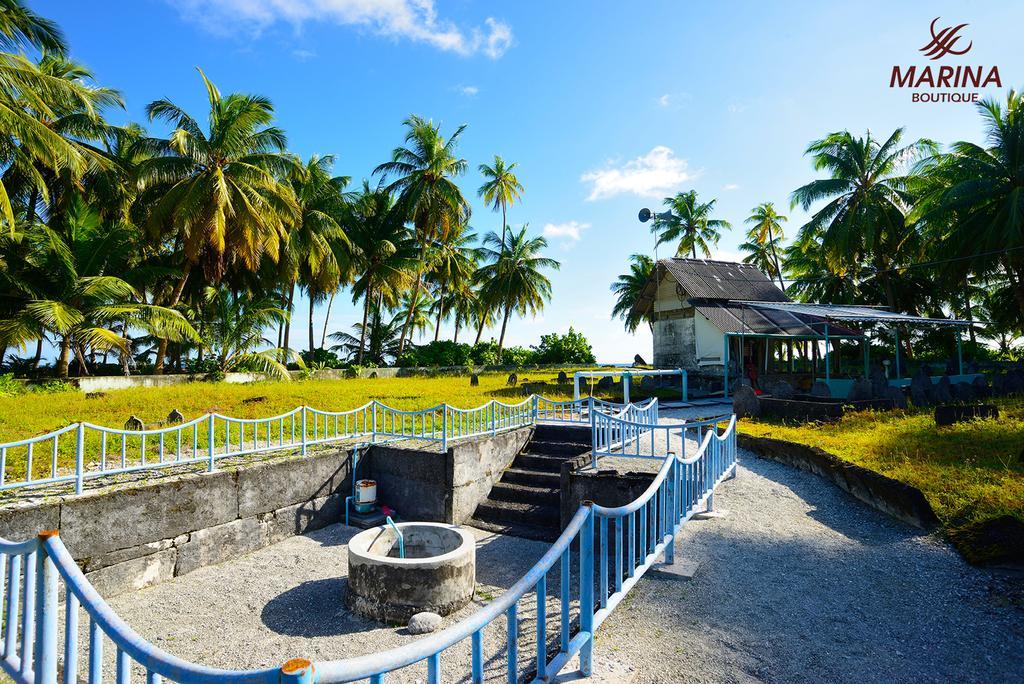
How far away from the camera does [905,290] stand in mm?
29891

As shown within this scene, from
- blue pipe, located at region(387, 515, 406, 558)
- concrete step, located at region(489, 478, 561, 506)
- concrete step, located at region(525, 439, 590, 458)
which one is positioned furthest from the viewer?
concrete step, located at region(525, 439, 590, 458)

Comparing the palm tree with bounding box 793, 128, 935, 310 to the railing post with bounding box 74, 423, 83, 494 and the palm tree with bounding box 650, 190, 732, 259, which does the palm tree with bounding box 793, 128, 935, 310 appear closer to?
the palm tree with bounding box 650, 190, 732, 259

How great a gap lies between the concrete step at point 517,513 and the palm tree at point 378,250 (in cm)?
2030

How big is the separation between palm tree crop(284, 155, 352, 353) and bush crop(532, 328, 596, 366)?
12.9m

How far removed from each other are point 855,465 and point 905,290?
28217 millimetres

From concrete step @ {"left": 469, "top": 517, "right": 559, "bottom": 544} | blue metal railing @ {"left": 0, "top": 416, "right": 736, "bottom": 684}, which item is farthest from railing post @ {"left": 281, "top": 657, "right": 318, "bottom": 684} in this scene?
concrete step @ {"left": 469, "top": 517, "right": 559, "bottom": 544}

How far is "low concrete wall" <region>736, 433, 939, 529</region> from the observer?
6.39m

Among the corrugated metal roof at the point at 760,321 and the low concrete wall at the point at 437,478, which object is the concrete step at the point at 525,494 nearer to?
the low concrete wall at the point at 437,478

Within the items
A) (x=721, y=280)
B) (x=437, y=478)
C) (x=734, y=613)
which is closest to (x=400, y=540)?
(x=437, y=478)

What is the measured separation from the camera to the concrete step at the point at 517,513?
812 cm

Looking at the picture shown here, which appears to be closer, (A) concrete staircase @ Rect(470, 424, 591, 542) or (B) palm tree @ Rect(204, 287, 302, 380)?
(A) concrete staircase @ Rect(470, 424, 591, 542)

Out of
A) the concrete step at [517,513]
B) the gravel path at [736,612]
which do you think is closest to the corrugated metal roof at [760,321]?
the gravel path at [736,612]

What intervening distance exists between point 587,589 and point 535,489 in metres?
5.34

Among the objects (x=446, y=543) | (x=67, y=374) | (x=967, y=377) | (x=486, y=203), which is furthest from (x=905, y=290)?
(x=67, y=374)
